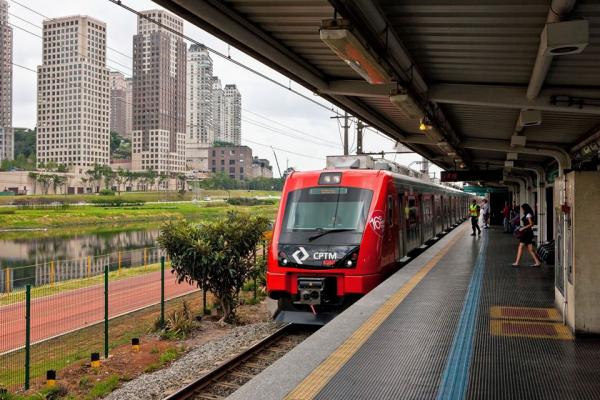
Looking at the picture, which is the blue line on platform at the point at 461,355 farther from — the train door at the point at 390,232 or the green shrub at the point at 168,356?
Result: the green shrub at the point at 168,356

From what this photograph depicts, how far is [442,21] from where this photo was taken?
239 inches

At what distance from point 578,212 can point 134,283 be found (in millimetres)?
18919

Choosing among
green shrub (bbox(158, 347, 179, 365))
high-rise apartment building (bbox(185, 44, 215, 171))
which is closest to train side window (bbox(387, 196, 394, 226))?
green shrub (bbox(158, 347, 179, 365))

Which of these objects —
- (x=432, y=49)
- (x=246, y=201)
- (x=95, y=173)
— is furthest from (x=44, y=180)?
(x=432, y=49)

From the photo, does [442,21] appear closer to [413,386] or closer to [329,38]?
[329,38]

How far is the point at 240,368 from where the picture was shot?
8617 mm

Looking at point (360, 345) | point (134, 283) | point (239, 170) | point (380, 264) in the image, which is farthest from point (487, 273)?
point (239, 170)

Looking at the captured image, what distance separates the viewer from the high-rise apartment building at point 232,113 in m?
73.9

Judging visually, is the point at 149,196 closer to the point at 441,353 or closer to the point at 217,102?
the point at 217,102

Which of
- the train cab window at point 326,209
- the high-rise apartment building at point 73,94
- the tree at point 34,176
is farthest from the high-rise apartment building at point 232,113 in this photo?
the train cab window at point 326,209

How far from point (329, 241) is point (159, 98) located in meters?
72.8

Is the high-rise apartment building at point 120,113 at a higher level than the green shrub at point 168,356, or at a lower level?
higher

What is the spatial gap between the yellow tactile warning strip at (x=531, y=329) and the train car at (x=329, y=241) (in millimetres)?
3048

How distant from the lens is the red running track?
45.8 feet
